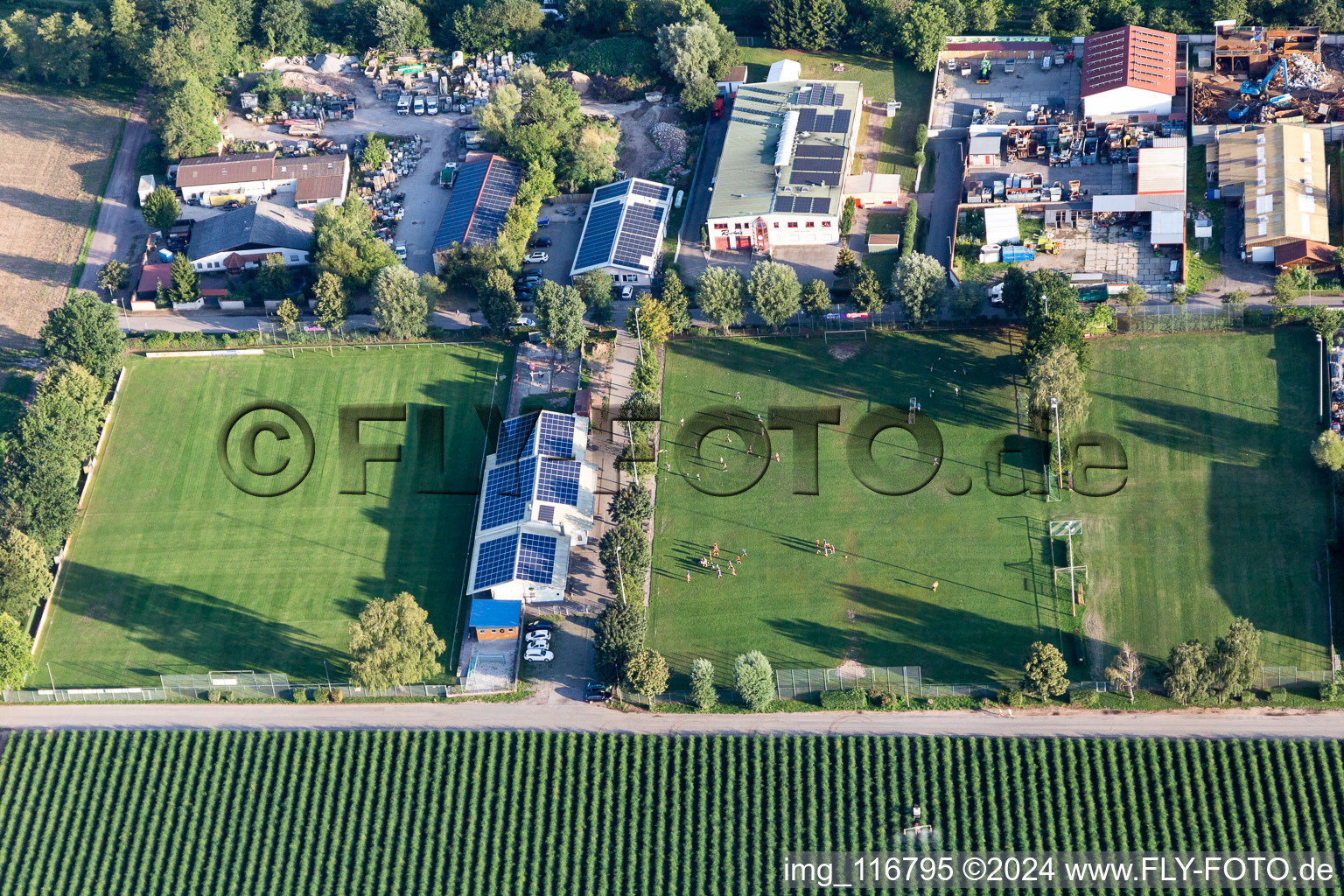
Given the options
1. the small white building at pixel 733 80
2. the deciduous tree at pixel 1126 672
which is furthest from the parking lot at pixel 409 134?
the deciduous tree at pixel 1126 672

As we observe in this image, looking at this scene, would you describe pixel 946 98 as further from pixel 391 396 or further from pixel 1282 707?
pixel 1282 707

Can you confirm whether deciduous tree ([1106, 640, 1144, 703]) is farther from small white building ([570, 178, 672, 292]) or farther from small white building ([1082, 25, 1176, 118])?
small white building ([1082, 25, 1176, 118])

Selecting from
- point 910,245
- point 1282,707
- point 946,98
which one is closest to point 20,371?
point 910,245

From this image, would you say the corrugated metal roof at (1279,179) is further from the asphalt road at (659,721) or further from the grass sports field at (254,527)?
the grass sports field at (254,527)

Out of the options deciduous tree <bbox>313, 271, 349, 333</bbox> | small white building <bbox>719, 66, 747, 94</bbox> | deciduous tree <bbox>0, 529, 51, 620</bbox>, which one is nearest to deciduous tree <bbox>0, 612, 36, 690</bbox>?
deciduous tree <bbox>0, 529, 51, 620</bbox>

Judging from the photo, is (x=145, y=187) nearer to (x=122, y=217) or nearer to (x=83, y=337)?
(x=122, y=217)

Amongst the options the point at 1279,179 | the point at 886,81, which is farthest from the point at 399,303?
the point at 1279,179
